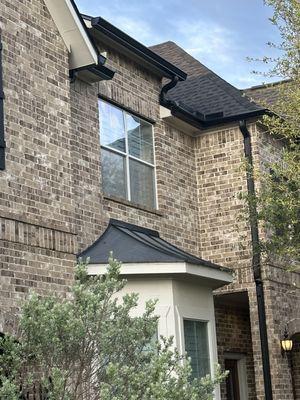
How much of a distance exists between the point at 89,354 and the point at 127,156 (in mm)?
7145

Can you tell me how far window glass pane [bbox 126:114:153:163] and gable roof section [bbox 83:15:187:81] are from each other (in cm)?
110

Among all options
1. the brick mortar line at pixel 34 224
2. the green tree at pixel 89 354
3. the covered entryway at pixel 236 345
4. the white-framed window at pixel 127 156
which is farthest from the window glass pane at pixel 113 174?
the green tree at pixel 89 354

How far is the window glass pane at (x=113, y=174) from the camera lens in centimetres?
1328

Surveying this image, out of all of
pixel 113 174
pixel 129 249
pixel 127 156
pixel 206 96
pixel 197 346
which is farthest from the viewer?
pixel 206 96

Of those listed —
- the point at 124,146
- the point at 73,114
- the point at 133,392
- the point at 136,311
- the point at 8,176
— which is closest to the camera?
the point at 133,392

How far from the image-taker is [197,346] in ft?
40.4

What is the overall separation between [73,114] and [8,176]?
3.05 m

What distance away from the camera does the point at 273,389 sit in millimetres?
14664

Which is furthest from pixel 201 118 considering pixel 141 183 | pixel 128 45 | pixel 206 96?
pixel 128 45

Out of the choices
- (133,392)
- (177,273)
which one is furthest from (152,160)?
(133,392)

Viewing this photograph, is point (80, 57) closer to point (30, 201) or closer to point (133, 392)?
point (30, 201)

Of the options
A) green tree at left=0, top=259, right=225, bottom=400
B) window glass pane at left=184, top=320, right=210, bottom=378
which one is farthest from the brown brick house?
green tree at left=0, top=259, right=225, bottom=400

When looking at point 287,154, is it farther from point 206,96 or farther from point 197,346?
point 206,96

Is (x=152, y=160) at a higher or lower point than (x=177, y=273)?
higher
